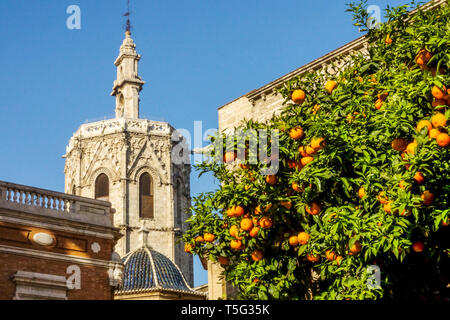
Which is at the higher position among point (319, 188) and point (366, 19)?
point (366, 19)

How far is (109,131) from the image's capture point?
2429 inches

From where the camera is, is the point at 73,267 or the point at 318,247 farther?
the point at 73,267

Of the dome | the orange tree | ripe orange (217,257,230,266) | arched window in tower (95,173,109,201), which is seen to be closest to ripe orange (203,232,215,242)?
the orange tree

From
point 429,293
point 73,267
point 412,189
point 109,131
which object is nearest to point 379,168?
point 412,189

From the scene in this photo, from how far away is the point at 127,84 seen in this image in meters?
64.1

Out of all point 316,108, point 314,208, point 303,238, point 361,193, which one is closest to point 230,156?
point 316,108

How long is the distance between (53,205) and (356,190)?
50.9 ft

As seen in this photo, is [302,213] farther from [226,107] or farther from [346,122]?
[226,107]

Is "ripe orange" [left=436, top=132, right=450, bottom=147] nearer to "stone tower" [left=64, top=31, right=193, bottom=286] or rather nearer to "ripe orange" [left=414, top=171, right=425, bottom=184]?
"ripe orange" [left=414, top=171, right=425, bottom=184]

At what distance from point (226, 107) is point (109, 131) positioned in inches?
1558

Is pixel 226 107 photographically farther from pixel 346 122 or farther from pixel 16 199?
pixel 346 122
